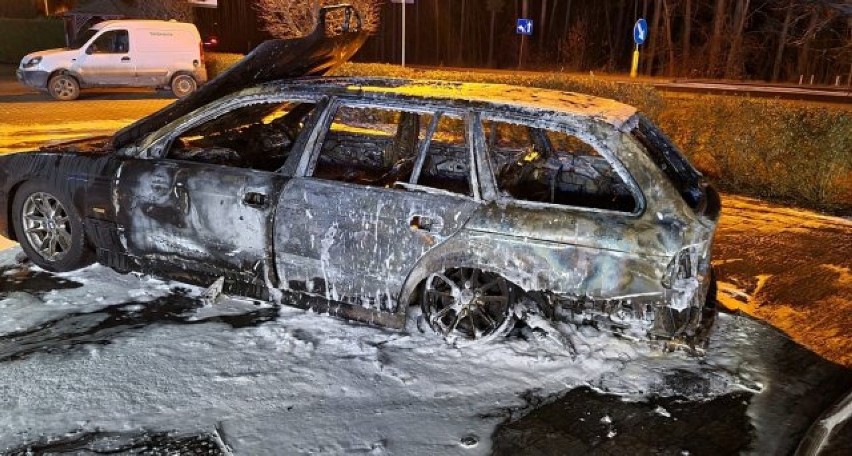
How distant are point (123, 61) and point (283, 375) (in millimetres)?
15640

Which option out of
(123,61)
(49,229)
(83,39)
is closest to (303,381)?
(49,229)

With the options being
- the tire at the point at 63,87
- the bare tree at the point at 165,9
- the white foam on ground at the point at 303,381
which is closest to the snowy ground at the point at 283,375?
the white foam on ground at the point at 303,381

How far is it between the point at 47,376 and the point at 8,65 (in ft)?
96.7

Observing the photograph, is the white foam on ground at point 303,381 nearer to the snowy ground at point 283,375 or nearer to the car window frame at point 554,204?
the snowy ground at point 283,375

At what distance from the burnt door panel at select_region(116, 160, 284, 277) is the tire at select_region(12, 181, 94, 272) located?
515 millimetres

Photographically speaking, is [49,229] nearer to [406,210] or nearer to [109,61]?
[406,210]

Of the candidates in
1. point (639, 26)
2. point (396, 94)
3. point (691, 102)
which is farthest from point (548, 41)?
point (396, 94)

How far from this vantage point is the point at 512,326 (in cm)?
426

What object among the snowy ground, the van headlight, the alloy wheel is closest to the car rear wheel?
the snowy ground

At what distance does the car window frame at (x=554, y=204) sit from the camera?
385cm

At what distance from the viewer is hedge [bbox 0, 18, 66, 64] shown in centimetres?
2919

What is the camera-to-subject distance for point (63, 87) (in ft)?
55.2

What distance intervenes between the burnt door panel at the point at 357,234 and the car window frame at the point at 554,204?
0.59ft

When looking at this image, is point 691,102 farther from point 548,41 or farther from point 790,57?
point 548,41
